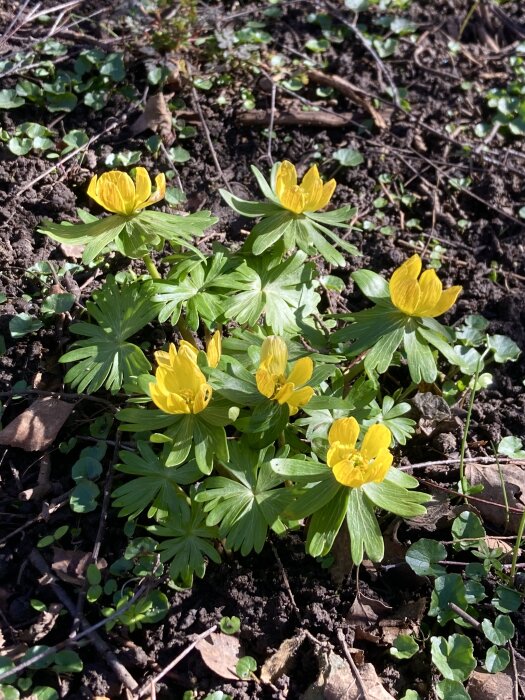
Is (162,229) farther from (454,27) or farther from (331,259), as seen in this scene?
(454,27)

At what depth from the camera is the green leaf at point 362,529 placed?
6.59 feet

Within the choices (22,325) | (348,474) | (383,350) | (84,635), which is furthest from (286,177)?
(84,635)

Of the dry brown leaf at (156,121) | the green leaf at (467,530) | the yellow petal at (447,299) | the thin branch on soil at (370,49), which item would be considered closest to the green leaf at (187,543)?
the green leaf at (467,530)

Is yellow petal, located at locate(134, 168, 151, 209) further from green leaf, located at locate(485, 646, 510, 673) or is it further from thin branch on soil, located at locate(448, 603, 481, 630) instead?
green leaf, located at locate(485, 646, 510, 673)

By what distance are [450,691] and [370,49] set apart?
344cm

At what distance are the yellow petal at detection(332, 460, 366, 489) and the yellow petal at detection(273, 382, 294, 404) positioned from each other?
0.82ft

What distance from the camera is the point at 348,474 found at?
1956 mm

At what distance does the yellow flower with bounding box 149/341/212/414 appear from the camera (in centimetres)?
204

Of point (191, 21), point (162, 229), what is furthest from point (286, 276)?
point (191, 21)

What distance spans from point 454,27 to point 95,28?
233 centimetres

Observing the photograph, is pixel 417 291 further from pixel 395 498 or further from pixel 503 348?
pixel 503 348

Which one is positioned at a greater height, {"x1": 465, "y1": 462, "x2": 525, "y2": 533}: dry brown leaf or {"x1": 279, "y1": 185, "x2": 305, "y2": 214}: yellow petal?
{"x1": 279, "y1": 185, "x2": 305, "y2": 214}: yellow petal

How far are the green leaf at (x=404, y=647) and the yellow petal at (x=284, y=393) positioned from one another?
0.85 m

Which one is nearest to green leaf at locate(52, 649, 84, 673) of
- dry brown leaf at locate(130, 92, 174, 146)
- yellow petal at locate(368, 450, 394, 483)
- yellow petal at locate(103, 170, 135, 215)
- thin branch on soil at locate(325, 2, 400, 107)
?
yellow petal at locate(368, 450, 394, 483)
